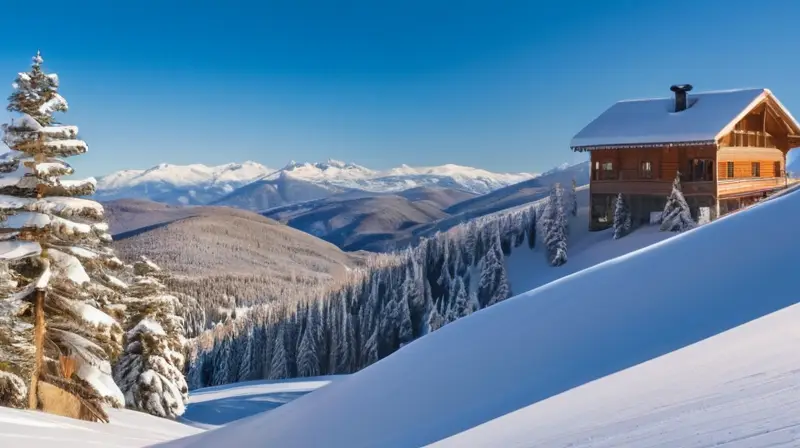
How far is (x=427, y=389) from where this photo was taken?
10.6 metres

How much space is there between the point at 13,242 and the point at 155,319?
12538 mm

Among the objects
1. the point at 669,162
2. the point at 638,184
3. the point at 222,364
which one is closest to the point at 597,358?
the point at 638,184

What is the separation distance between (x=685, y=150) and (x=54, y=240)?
28.1 meters

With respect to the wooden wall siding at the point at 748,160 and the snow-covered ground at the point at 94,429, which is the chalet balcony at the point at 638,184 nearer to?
the wooden wall siding at the point at 748,160

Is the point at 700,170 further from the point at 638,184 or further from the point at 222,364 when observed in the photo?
the point at 222,364

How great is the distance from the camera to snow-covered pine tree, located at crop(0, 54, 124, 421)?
47.7ft

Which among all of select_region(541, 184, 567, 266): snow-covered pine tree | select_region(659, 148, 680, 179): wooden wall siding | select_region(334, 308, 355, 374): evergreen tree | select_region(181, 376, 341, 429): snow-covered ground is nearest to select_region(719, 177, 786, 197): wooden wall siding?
select_region(659, 148, 680, 179): wooden wall siding

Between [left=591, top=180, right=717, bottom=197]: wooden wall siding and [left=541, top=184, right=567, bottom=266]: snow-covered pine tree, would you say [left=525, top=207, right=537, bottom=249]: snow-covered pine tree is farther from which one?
[left=591, top=180, right=717, bottom=197]: wooden wall siding

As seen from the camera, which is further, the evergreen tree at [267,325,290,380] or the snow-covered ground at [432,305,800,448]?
the evergreen tree at [267,325,290,380]

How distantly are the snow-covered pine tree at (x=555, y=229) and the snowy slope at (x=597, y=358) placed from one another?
1689 centimetres

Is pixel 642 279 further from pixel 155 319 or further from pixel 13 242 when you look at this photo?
pixel 155 319

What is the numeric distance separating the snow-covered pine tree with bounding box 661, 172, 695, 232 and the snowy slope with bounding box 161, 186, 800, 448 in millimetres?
13912

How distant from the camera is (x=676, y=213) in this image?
2848 cm

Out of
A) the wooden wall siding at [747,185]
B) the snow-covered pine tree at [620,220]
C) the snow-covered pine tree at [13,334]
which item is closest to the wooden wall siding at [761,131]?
the wooden wall siding at [747,185]
